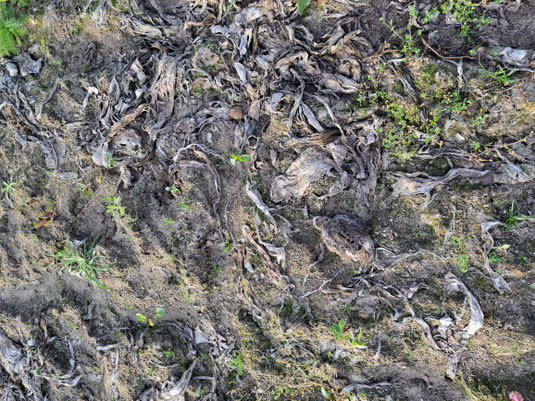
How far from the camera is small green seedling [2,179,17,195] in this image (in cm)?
437

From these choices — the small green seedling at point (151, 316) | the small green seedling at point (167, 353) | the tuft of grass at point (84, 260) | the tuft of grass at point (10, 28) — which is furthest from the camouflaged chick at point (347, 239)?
the tuft of grass at point (10, 28)

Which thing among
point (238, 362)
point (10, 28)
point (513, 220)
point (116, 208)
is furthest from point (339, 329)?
point (10, 28)

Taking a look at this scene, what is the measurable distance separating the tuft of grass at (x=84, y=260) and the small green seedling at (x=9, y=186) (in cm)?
105

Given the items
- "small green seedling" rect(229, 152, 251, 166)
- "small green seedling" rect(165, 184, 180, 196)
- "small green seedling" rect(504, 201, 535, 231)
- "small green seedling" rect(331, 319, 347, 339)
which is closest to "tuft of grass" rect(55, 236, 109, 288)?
"small green seedling" rect(165, 184, 180, 196)

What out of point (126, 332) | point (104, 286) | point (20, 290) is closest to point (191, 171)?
point (104, 286)

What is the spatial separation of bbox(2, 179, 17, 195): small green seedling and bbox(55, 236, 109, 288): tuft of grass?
1051 mm

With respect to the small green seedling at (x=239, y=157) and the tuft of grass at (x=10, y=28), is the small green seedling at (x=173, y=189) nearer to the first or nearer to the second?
the small green seedling at (x=239, y=157)

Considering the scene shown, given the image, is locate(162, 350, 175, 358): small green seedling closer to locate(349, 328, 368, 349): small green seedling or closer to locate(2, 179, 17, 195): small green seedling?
locate(349, 328, 368, 349): small green seedling

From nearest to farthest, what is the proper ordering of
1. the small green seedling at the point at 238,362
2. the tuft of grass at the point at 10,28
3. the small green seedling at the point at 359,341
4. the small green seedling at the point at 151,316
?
the small green seedling at the point at 359,341 → the small green seedling at the point at 238,362 → the small green seedling at the point at 151,316 → the tuft of grass at the point at 10,28

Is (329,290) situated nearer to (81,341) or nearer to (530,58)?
(530,58)

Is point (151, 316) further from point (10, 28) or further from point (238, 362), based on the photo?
point (10, 28)

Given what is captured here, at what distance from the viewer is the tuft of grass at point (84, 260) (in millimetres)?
4133

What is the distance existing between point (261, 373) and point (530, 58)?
4320 mm

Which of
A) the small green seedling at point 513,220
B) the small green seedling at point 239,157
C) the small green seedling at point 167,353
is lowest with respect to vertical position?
the small green seedling at point 167,353
